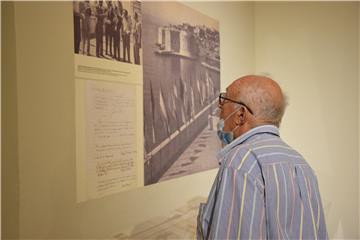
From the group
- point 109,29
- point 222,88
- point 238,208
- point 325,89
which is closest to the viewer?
point 238,208

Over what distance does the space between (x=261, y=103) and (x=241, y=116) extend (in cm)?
9

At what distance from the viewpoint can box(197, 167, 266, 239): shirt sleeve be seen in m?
1.03

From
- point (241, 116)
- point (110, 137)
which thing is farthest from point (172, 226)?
point (241, 116)

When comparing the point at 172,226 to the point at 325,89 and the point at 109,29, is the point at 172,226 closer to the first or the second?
the point at 109,29

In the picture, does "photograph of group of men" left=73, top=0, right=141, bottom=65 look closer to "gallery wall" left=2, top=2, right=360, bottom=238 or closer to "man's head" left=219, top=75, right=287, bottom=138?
"gallery wall" left=2, top=2, right=360, bottom=238

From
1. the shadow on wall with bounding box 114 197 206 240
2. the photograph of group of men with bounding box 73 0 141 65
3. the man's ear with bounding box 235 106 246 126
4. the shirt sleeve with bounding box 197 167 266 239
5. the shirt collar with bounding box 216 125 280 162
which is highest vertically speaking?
the photograph of group of men with bounding box 73 0 141 65

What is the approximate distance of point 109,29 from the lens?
4.74ft

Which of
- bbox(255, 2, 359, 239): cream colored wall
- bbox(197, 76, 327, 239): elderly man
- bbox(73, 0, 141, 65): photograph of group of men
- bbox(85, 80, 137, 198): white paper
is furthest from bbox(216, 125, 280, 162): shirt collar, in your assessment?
bbox(255, 2, 359, 239): cream colored wall

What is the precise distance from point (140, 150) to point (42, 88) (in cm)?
61

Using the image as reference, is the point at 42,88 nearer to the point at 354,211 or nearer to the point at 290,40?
the point at 290,40

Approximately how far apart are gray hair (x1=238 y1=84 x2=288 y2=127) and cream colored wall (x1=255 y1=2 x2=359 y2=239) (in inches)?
60.1

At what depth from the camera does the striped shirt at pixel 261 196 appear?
3.39 ft

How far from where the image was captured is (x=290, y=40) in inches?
106

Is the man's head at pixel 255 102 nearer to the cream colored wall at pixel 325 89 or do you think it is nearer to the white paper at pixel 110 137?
the white paper at pixel 110 137
